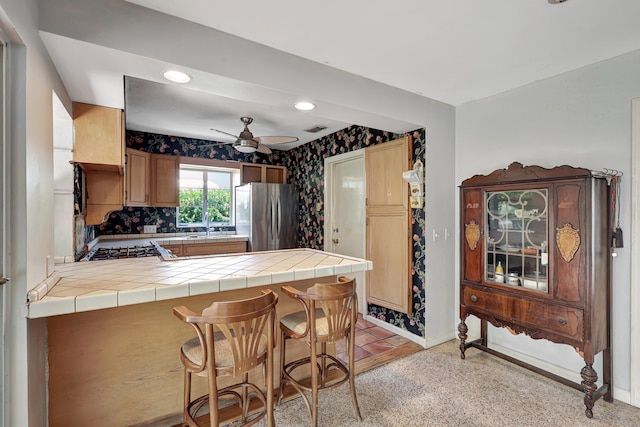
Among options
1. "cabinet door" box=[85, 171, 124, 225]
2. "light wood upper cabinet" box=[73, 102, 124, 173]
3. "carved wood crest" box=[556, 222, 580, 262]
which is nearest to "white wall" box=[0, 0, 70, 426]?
"light wood upper cabinet" box=[73, 102, 124, 173]

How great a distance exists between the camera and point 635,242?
81.7 inches

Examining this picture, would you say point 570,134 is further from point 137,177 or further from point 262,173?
point 137,177

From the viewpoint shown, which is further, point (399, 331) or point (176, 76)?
point (399, 331)

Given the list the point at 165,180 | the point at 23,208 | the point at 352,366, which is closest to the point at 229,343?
the point at 352,366

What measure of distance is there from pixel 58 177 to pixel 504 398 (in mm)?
3589

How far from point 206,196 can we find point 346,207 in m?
2.53

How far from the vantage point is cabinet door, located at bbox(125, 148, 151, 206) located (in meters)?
3.87

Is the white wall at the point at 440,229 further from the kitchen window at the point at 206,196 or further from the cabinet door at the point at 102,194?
the kitchen window at the point at 206,196

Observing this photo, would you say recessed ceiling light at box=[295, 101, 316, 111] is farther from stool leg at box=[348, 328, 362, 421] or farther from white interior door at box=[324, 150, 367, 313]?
stool leg at box=[348, 328, 362, 421]

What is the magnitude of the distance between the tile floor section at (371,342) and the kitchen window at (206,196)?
121 inches

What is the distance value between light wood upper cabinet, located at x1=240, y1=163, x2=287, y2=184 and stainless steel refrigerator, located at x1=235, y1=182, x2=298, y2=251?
0.81 feet

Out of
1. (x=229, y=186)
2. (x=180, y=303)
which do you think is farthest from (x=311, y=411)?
(x=229, y=186)

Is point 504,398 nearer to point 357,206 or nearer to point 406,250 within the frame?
point 406,250

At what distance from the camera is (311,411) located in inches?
69.0
